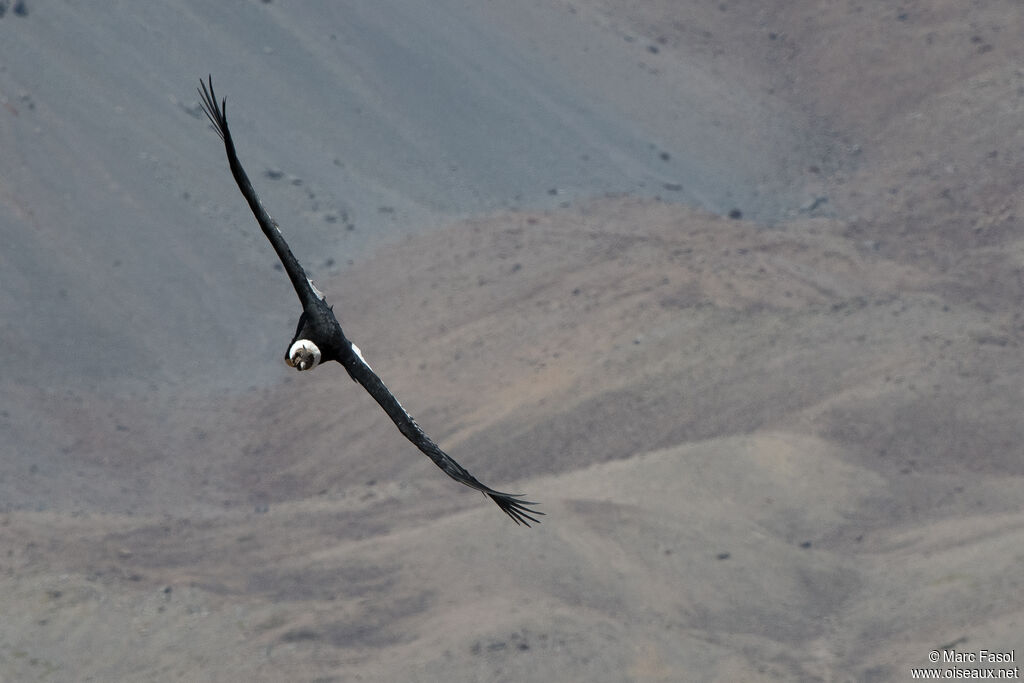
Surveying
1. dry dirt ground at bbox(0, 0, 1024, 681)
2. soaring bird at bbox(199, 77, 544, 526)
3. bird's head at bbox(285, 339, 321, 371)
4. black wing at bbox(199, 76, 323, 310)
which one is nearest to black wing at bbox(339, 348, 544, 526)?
soaring bird at bbox(199, 77, 544, 526)

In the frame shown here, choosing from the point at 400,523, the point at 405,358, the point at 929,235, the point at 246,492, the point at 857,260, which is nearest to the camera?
the point at 400,523

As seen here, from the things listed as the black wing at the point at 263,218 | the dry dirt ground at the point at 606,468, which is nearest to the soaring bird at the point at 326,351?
the black wing at the point at 263,218

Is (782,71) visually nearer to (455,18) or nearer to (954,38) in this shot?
(954,38)

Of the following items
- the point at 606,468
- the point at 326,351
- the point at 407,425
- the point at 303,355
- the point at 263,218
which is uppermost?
the point at 606,468

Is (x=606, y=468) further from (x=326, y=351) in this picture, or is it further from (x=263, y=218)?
(x=263, y=218)

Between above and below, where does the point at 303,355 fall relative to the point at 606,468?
below

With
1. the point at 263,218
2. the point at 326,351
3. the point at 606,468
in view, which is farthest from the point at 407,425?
the point at 606,468

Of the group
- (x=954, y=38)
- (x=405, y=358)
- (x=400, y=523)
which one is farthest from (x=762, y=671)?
(x=954, y=38)
